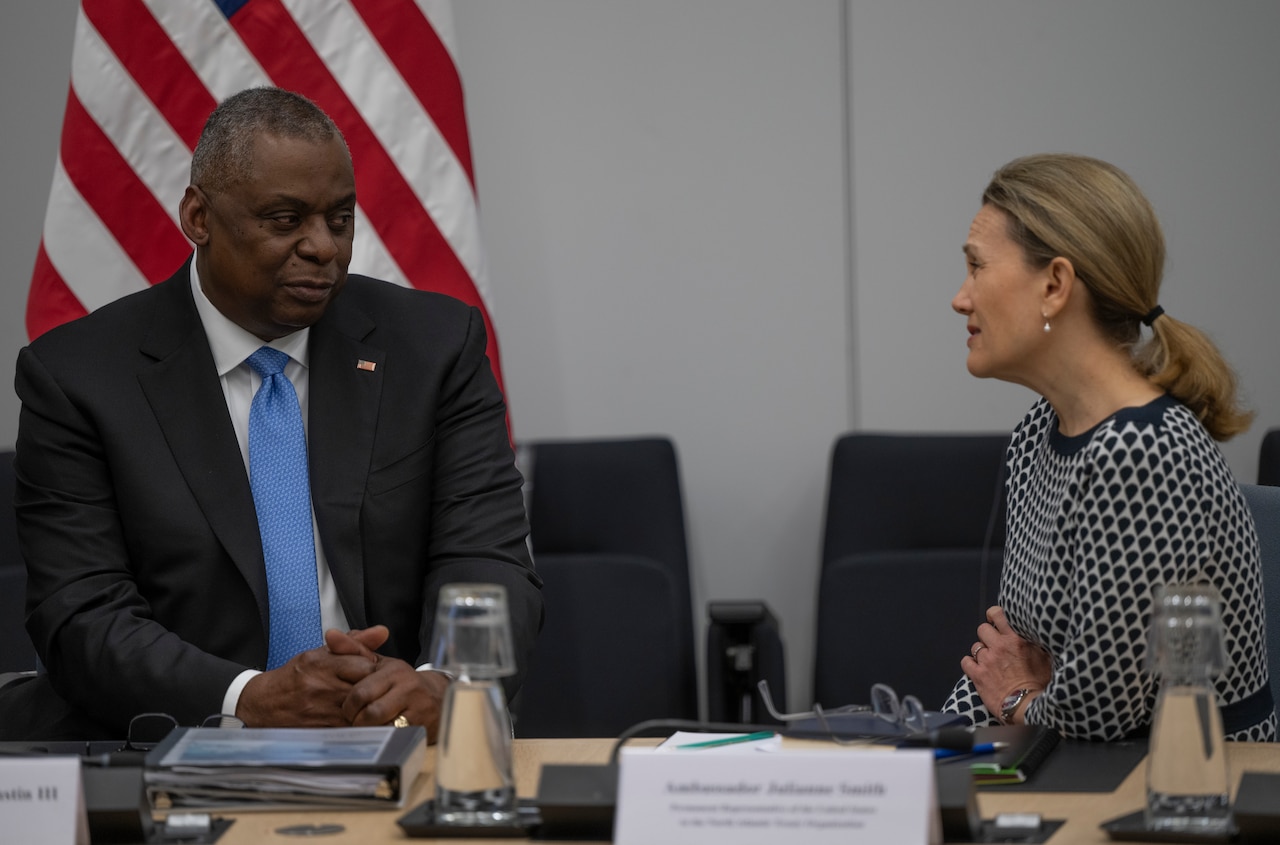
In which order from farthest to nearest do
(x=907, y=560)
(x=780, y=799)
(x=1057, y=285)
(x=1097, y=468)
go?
1. (x=907, y=560)
2. (x=1057, y=285)
3. (x=1097, y=468)
4. (x=780, y=799)

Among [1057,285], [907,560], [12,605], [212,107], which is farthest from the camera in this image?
[907,560]

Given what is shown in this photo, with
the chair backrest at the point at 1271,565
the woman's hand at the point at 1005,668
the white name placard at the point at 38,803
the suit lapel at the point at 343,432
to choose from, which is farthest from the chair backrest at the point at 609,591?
the white name placard at the point at 38,803

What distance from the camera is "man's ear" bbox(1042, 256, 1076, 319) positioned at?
1.98 m

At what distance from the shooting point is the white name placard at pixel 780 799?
132 cm

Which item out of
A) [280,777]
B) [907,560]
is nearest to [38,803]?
[280,777]

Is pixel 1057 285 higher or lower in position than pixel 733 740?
higher

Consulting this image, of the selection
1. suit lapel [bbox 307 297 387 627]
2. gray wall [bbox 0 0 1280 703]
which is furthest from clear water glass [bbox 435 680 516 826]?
gray wall [bbox 0 0 1280 703]

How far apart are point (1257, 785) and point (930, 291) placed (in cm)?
251

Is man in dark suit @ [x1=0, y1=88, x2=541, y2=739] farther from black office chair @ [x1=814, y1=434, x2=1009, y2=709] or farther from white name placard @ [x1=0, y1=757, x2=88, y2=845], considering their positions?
black office chair @ [x1=814, y1=434, x2=1009, y2=709]

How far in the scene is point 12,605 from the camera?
279cm

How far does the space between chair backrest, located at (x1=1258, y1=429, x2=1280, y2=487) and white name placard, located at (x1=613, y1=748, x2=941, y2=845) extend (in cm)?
239

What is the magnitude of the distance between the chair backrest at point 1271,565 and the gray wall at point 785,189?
1.61m

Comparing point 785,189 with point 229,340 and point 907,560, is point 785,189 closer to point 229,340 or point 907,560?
point 907,560

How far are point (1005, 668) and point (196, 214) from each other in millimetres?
1529
